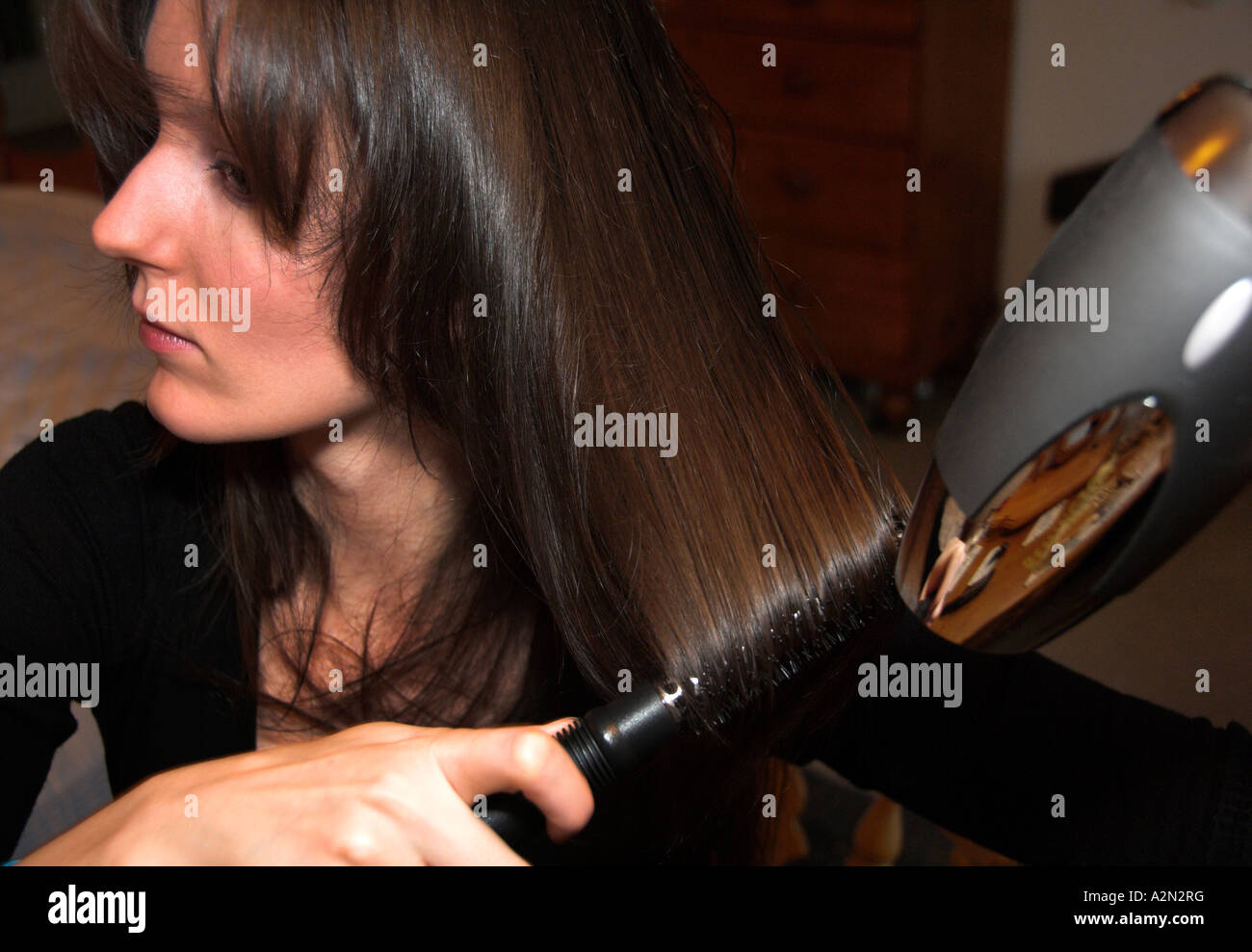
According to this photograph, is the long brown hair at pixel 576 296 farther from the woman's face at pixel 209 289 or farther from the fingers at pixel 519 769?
the fingers at pixel 519 769

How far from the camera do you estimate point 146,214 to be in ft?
2.31

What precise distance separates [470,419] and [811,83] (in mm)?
1731

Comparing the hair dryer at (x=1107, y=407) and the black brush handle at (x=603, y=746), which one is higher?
the hair dryer at (x=1107, y=407)

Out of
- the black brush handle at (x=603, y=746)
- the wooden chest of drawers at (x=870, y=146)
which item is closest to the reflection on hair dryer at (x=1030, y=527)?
the black brush handle at (x=603, y=746)

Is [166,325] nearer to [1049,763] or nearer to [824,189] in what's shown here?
[1049,763]

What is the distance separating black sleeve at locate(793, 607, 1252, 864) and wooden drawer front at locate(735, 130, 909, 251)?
5.20 feet

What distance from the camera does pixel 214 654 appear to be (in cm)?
91

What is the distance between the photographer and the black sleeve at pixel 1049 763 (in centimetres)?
75

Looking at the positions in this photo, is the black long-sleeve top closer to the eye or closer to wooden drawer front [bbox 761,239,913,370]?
the eye

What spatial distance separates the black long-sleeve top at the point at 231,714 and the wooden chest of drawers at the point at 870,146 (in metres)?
1.45

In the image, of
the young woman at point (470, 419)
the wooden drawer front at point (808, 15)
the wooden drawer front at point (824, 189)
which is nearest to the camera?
the young woman at point (470, 419)

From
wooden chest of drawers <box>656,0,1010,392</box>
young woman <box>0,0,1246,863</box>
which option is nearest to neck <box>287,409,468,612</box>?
young woman <box>0,0,1246,863</box>

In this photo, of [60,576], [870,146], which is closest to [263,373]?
[60,576]
